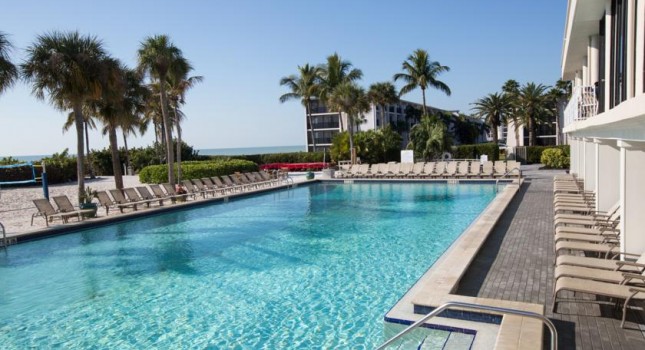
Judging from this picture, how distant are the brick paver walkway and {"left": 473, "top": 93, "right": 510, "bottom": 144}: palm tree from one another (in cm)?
4387

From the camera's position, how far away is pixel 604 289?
4.96 metres

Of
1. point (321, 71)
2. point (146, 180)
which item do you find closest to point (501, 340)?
point (146, 180)

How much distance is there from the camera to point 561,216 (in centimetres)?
895

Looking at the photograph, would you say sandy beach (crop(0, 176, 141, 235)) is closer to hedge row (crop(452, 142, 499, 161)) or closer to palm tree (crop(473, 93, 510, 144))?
hedge row (crop(452, 142, 499, 161))

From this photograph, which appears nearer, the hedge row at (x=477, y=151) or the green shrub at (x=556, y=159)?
the green shrub at (x=556, y=159)

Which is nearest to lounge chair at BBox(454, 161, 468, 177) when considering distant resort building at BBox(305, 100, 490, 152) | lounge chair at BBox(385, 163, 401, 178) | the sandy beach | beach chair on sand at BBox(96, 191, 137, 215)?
lounge chair at BBox(385, 163, 401, 178)

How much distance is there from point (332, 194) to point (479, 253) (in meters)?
13.4

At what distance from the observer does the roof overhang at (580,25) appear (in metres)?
9.30

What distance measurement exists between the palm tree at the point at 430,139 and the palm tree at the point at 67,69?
77.2ft

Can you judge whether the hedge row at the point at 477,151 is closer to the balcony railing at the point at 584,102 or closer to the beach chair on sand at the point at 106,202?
the balcony railing at the point at 584,102

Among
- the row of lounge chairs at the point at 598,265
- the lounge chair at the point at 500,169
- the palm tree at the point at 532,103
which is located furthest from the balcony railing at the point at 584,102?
the palm tree at the point at 532,103

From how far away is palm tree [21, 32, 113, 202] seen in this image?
596 inches

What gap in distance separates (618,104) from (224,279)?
6.90 m

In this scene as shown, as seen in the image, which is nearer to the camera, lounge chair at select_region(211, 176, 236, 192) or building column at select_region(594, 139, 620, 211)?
building column at select_region(594, 139, 620, 211)
